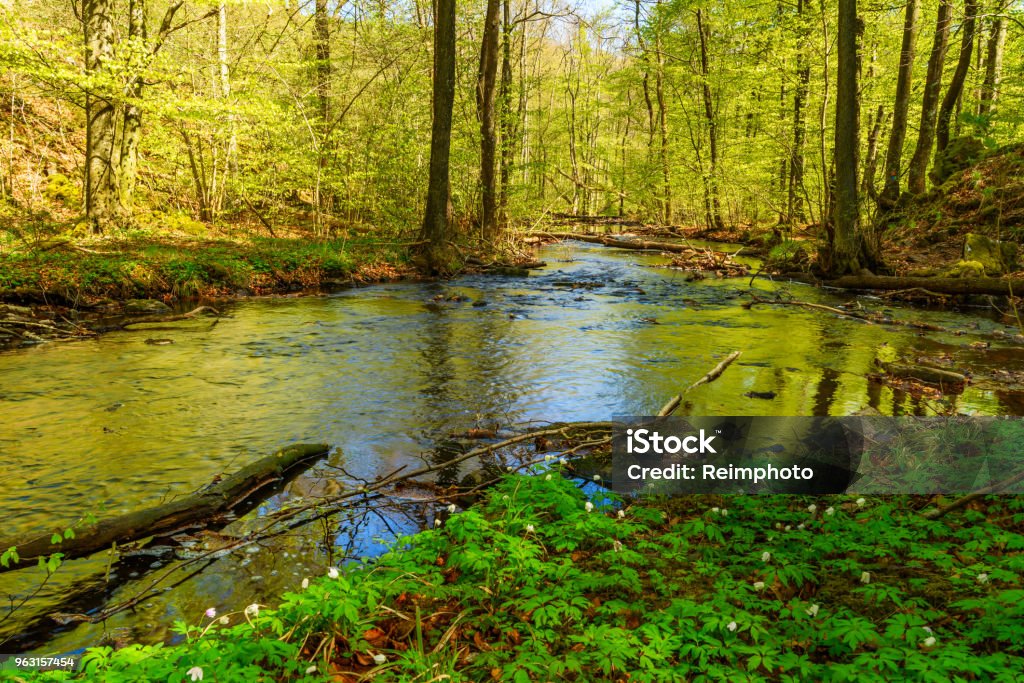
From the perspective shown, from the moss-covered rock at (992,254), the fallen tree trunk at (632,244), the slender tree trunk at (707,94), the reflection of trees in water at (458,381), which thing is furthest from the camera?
the slender tree trunk at (707,94)

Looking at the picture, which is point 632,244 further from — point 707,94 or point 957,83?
point 957,83

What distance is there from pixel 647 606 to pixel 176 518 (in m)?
3.21

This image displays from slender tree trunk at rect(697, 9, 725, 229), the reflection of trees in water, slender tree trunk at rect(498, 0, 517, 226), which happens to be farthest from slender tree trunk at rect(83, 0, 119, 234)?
slender tree trunk at rect(697, 9, 725, 229)

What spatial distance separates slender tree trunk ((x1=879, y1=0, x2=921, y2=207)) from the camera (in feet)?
51.3

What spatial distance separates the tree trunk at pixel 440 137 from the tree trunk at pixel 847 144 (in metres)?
9.13

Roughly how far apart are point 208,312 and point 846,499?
11696mm

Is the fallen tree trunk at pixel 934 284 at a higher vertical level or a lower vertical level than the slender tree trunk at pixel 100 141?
lower

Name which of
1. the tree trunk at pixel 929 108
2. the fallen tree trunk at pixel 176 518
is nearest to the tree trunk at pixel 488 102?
the tree trunk at pixel 929 108

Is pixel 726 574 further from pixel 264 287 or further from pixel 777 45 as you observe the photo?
pixel 777 45

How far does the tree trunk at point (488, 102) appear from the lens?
701 inches

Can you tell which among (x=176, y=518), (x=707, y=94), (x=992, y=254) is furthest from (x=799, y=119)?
(x=176, y=518)

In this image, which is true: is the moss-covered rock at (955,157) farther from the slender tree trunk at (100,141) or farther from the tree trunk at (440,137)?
the slender tree trunk at (100,141)

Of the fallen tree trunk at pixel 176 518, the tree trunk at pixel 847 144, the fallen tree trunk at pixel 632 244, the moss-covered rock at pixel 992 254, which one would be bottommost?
the fallen tree trunk at pixel 176 518

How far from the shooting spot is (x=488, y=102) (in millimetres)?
18016
